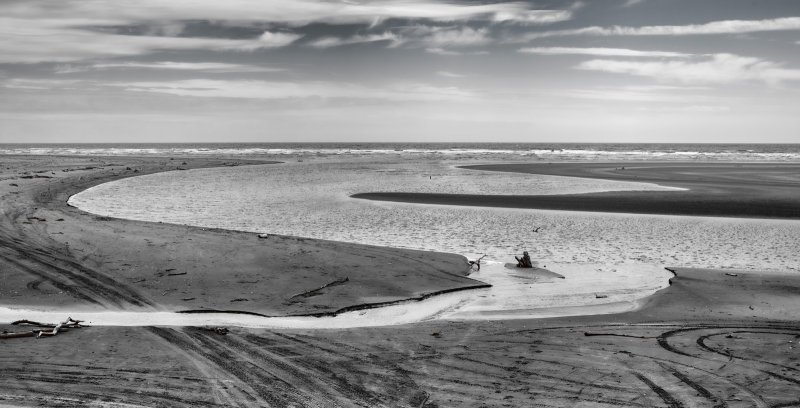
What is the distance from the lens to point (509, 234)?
20.4 metres

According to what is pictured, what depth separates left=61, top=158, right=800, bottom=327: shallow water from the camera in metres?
12.8

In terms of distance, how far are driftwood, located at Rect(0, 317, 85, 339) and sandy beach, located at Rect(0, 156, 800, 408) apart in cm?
23

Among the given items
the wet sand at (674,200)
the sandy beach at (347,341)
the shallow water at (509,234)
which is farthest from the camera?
the wet sand at (674,200)

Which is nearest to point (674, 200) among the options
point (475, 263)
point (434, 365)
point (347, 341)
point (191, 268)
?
point (475, 263)

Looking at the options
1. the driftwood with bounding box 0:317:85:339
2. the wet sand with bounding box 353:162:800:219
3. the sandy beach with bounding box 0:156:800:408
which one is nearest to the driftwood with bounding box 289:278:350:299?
the sandy beach with bounding box 0:156:800:408

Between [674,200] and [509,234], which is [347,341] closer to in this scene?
[509,234]

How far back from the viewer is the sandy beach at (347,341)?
733cm

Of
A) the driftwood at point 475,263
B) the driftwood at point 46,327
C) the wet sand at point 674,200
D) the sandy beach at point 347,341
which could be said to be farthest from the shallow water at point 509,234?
the driftwood at point 46,327

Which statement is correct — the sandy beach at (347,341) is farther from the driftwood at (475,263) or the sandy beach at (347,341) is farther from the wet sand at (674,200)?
the wet sand at (674,200)

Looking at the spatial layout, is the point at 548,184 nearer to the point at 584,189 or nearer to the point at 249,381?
the point at 584,189

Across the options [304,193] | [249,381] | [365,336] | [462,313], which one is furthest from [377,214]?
[249,381]

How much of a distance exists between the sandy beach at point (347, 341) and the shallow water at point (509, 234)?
3.04ft

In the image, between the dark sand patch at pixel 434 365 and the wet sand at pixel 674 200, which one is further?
the wet sand at pixel 674 200

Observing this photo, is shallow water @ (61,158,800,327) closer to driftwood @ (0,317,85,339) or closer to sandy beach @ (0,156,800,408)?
sandy beach @ (0,156,800,408)
